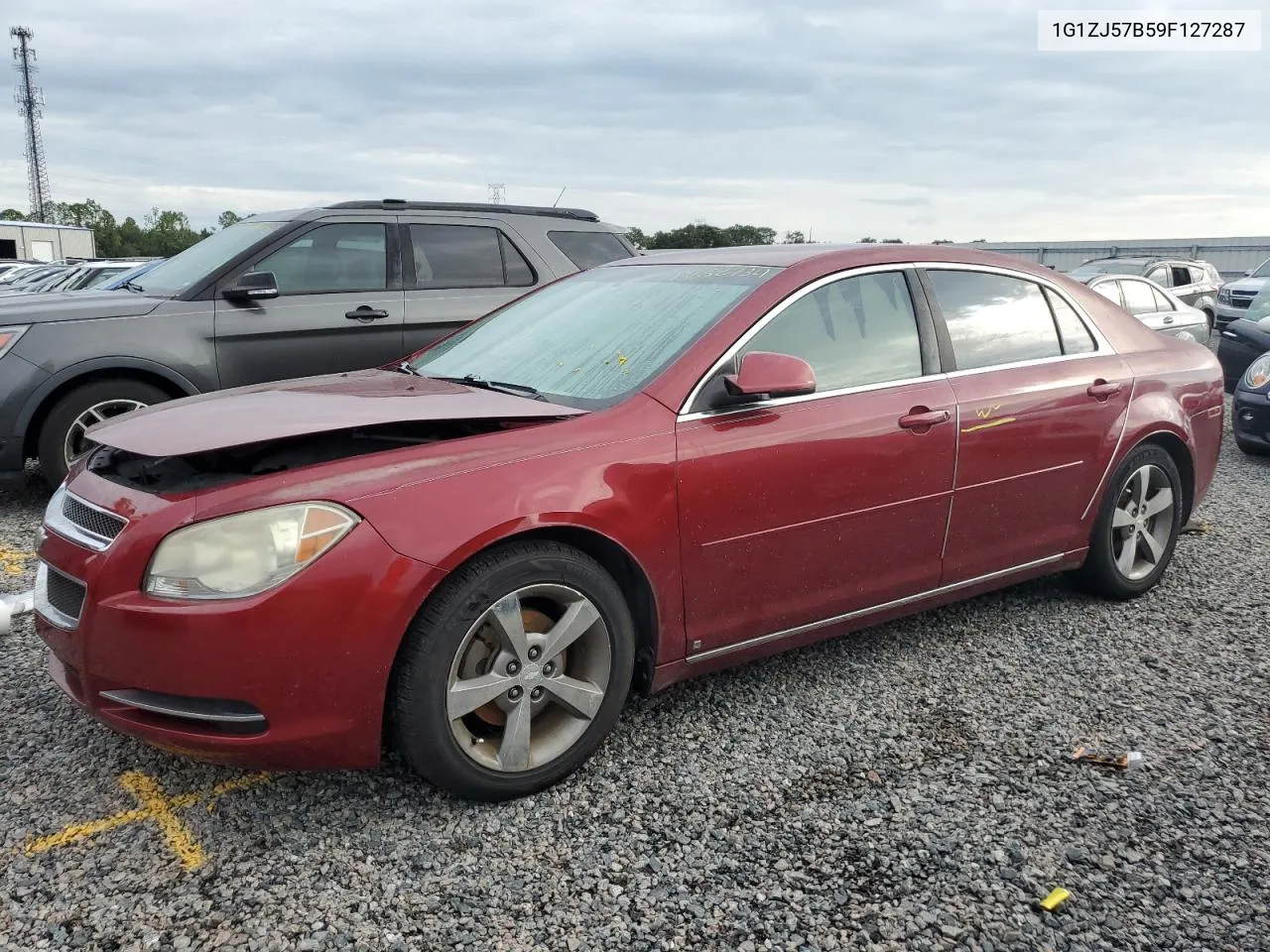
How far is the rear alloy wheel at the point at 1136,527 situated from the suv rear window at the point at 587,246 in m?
4.02

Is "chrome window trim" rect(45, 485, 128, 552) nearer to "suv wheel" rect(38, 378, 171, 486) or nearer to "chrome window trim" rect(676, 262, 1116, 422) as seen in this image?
"chrome window trim" rect(676, 262, 1116, 422)

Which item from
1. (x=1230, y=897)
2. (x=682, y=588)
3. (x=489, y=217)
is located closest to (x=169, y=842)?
(x=682, y=588)

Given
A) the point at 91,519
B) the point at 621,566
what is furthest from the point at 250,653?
the point at 621,566

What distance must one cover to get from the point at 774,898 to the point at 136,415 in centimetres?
230

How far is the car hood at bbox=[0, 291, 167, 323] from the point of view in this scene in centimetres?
571

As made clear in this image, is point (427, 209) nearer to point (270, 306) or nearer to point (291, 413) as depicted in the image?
point (270, 306)

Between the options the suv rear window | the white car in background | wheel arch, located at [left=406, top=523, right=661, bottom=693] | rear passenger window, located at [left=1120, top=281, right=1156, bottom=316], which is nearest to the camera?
wheel arch, located at [left=406, top=523, right=661, bottom=693]

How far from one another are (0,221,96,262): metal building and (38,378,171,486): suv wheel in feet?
203

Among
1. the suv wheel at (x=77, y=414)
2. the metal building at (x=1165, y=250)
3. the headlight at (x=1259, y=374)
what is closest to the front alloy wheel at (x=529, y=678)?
the suv wheel at (x=77, y=414)

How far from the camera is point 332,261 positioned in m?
6.59

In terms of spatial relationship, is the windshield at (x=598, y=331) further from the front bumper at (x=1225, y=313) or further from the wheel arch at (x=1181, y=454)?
the front bumper at (x=1225, y=313)

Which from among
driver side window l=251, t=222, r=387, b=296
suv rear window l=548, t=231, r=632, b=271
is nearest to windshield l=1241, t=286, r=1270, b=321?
suv rear window l=548, t=231, r=632, b=271

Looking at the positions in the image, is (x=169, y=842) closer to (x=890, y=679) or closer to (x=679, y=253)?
(x=890, y=679)

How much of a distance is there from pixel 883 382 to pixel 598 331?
1.00 meters
